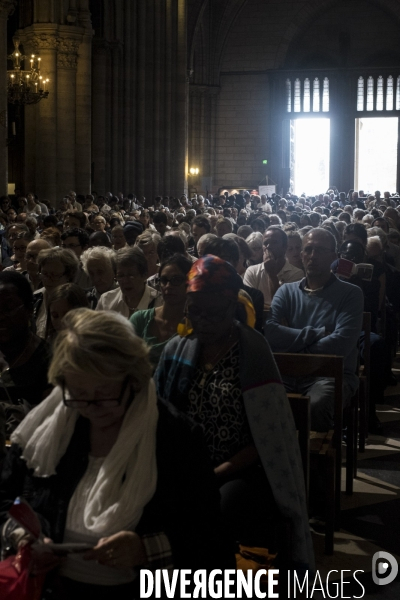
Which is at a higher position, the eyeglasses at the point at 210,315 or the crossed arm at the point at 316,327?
→ the eyeglasses at the point at 210,315

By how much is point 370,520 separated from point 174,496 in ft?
10.5

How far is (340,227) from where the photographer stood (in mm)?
13133

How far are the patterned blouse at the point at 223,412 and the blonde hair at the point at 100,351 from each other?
3.33 feet

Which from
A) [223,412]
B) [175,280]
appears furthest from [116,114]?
[223,412]

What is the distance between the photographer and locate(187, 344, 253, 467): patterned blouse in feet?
12.9

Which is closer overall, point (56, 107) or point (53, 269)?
point (53, 269)

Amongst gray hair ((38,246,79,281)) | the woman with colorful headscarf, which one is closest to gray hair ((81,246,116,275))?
gray hair ((38,246,79,281))

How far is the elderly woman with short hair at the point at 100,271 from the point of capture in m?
7.62

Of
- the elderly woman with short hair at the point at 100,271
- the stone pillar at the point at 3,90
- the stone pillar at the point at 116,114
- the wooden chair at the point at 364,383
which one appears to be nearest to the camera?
the wooden chair at the point at 364,383

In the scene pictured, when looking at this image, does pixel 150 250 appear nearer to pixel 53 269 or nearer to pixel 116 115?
pixel 53 269

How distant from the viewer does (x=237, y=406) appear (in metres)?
3.93

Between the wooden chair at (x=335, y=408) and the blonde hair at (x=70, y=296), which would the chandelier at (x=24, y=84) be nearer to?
the blonde hair at (x=70, y=296)

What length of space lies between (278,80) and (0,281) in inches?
1697

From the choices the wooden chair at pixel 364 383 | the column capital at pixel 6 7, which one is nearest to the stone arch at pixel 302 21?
the column capital at pixel 6 7
